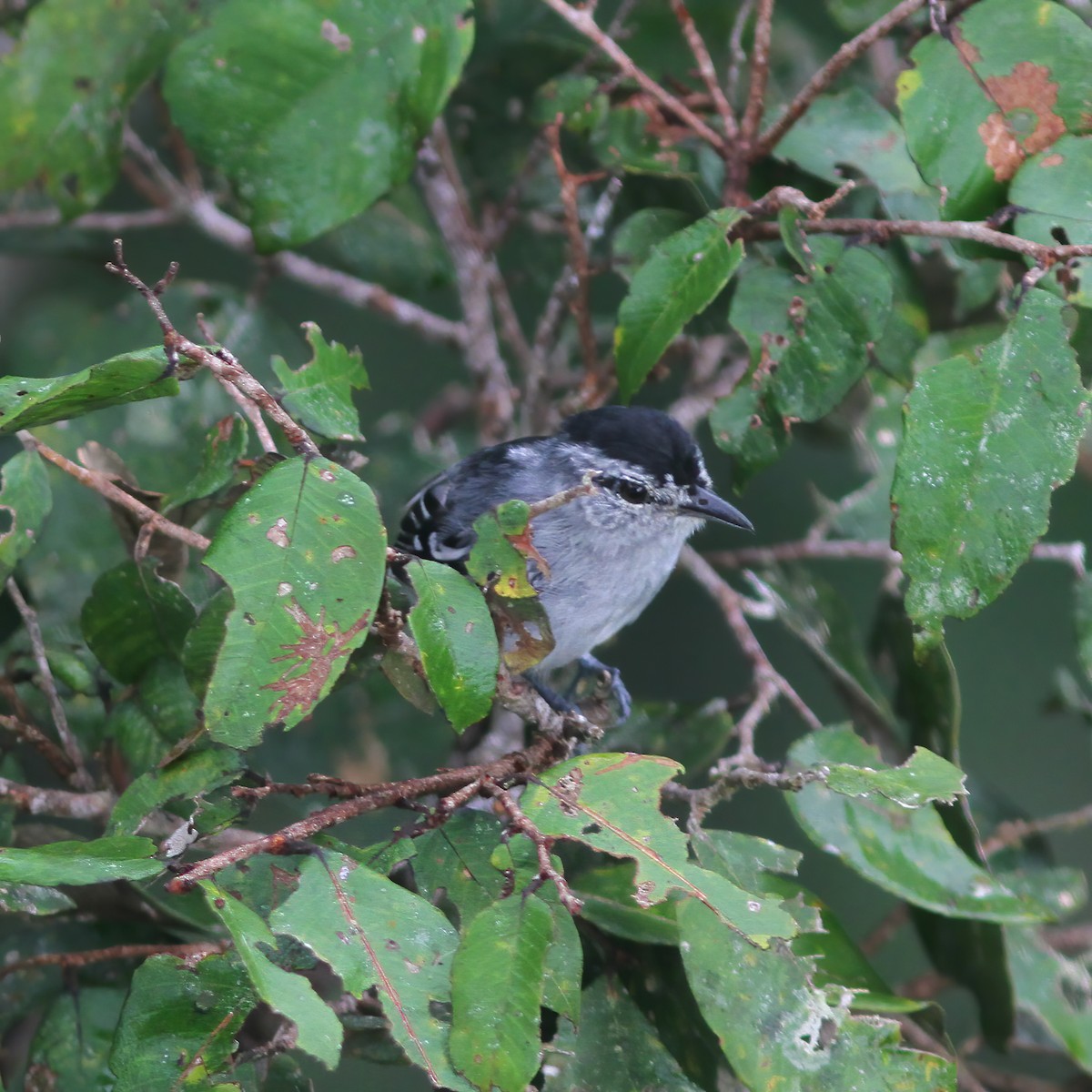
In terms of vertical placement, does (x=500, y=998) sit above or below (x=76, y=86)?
below

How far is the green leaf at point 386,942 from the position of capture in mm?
1313

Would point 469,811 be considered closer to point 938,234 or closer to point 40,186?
point 938,234

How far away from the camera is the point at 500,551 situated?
1.63 m

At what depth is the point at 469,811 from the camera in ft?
5.41

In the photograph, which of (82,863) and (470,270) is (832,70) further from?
(82,863)

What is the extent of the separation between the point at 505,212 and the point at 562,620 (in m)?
0.97

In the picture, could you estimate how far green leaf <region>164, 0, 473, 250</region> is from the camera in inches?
84.7

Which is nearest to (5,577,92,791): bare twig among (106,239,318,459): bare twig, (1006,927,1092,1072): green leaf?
(106,239,318,459): bare twig

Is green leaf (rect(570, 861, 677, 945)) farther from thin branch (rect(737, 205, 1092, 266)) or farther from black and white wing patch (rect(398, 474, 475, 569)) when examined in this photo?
black and white wing patch (rect(398, 474, 475, 569))

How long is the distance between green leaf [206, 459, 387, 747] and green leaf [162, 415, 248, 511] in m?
0.38

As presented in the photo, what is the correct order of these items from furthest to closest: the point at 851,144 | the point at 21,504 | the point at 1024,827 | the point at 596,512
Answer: the point at 596,512, the point at 1024,827, the point at 851,144, the point at 21,504

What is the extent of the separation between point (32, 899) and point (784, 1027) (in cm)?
95

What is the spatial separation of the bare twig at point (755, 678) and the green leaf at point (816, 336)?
53cm

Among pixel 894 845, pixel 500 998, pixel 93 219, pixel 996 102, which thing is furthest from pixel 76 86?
pixel 894 845
